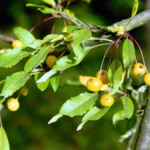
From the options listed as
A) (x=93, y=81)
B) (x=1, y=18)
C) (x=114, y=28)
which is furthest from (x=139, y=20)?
(x=1, y=18)

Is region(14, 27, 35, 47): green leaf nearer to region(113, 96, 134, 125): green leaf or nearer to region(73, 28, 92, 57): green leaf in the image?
region(73, 28, 92, 57): green leaf

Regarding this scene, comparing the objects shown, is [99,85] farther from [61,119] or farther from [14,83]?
[61,119]

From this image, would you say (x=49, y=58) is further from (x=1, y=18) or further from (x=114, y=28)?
(x=1, y=18)

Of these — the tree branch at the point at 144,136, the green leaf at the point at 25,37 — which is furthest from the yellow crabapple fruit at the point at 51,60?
the tree branch at the point at 144,136

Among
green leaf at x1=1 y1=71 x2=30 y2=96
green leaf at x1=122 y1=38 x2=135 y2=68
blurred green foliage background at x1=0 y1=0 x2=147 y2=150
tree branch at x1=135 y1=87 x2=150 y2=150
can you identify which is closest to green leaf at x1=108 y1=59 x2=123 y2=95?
green leaf at x1=122 y1=38 x2=135 y2=68

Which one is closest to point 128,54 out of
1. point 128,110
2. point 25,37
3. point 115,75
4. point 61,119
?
point 115,75
